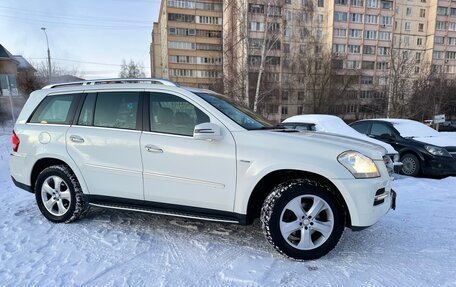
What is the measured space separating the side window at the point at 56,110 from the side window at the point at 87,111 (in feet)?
0.55

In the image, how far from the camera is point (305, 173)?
9.89ft

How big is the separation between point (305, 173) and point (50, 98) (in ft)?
11.5

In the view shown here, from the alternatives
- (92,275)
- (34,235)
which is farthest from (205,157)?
(34,235)

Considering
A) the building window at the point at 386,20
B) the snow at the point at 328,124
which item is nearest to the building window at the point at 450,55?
the building window at the point at 386,20

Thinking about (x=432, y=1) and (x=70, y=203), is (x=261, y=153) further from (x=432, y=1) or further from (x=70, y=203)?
(x=432, y=1)

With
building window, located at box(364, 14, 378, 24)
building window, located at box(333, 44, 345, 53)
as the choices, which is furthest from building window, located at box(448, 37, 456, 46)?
building window, located at box(333, 44, 345, 53)

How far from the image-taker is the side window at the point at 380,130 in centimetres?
823

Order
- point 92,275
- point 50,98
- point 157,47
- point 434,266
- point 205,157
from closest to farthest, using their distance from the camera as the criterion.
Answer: point 92,275 → point 434,266 → point 205,157 → point 50,98 → point 157,47

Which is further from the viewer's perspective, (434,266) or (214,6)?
(214,6)

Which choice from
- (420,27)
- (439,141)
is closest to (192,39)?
(420,27)

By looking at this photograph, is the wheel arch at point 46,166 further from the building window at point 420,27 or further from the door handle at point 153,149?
the building window at point 420,27

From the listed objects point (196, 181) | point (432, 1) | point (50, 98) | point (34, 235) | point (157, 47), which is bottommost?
point (34, 235)

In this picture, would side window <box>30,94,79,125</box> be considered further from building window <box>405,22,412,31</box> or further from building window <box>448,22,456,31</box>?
building window <box>448,22,456,31</box>

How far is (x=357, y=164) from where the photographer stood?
2.86 metres
